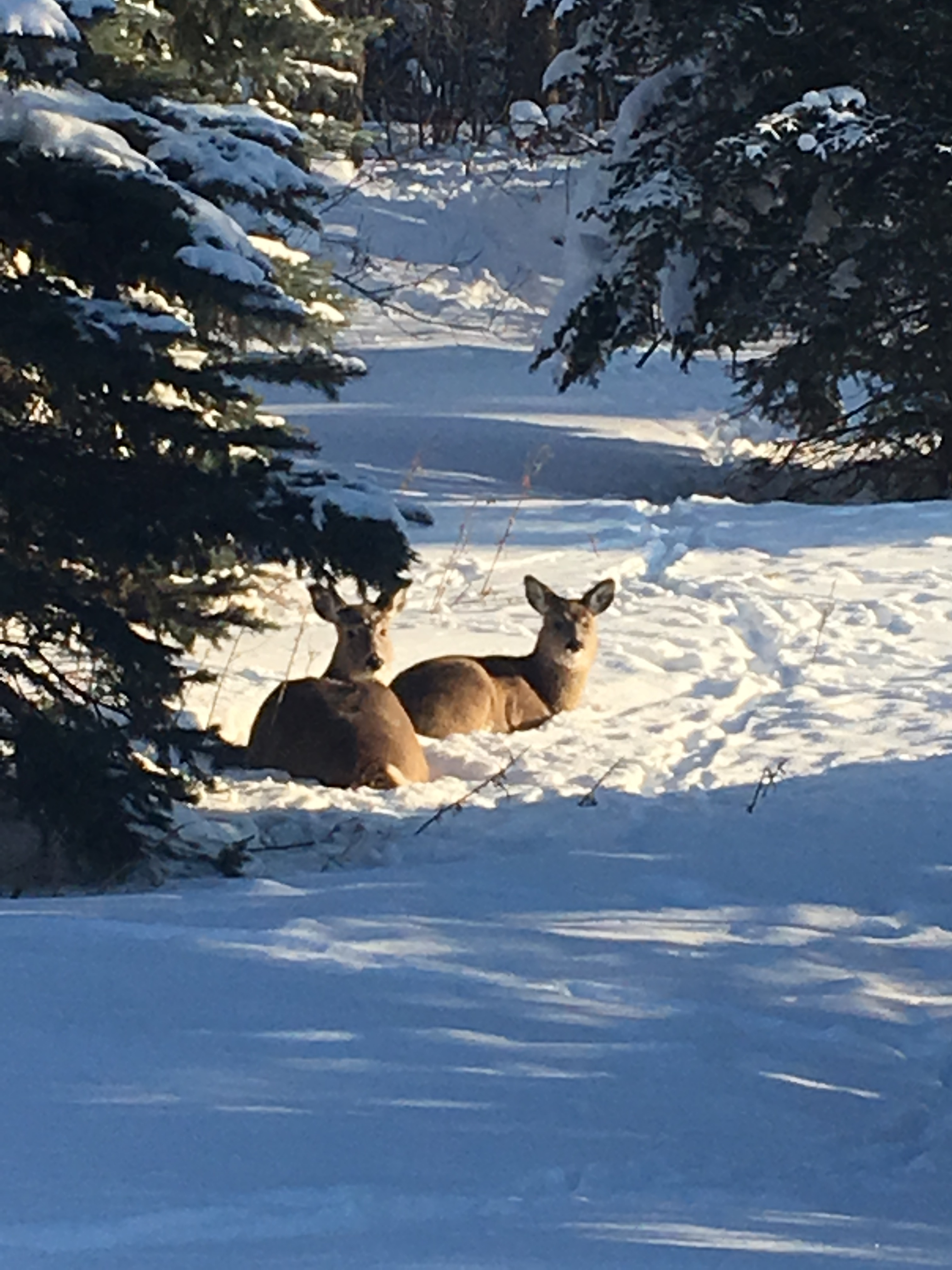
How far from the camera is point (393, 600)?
8.88 meters

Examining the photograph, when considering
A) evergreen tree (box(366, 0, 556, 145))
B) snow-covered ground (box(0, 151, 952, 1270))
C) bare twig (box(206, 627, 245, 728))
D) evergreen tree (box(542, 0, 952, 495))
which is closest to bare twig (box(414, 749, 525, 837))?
snow-covered ground (box(0, 151, 952, 1270))

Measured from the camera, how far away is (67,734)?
19.1ft

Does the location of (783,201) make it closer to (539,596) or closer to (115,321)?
(539,596)

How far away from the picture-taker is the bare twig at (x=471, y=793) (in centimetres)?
661

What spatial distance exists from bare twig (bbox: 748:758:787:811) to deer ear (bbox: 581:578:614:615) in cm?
241

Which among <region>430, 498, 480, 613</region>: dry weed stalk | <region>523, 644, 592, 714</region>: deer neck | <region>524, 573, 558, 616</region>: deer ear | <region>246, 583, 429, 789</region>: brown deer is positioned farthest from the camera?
<region>430, 498, 480, 613</region>: dry weed stalk

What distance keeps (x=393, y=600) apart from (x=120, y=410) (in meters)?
3.26

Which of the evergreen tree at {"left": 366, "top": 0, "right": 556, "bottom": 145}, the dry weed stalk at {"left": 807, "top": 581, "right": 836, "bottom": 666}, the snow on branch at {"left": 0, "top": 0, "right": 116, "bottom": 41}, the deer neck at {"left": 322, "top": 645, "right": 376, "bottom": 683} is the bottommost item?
the deer neck at {"left": 322, "top": 645, "right": 376, "bottom": 683}

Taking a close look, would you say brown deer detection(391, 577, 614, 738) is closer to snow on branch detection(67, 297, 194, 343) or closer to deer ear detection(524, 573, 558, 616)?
deer ear detection(524, 573, 558, 616)

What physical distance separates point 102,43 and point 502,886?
397 centimetres

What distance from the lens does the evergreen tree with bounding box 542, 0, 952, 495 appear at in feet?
43.4

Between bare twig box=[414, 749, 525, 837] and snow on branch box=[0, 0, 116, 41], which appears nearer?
snow on branch box=[0, 0, 116, 41]

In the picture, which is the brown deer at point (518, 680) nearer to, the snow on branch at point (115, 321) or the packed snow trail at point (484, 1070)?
the packed snow trail at point (484, 1070)

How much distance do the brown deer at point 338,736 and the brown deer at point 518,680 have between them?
47 centimetres
